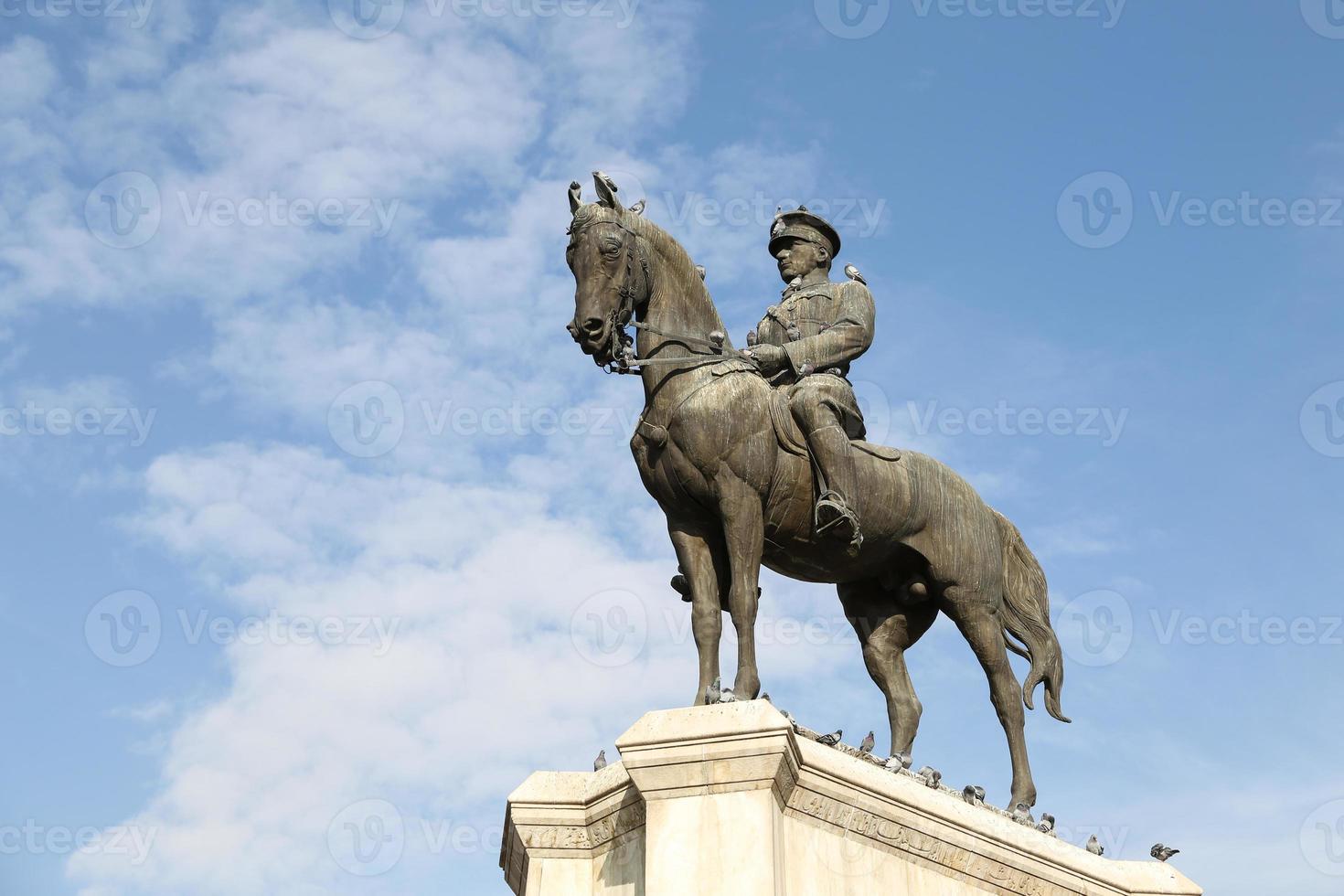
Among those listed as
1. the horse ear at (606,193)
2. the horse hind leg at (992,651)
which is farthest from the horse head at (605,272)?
the horse hind leg at (992,651)

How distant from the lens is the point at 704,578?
12.3 meters

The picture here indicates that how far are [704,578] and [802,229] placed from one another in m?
3.64

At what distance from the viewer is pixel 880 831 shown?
A: 37.1 feet

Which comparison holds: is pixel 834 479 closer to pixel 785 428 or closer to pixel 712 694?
pixel 785 428

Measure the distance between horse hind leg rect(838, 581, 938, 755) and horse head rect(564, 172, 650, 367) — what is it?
3424 millimetres

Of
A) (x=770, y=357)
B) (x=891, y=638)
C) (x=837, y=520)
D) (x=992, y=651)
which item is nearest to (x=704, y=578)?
(x=837, y=520)

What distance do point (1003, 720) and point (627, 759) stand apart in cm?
418

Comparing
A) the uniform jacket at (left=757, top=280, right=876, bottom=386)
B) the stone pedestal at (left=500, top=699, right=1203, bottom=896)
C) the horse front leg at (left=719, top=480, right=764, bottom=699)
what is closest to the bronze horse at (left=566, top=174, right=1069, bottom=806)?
the horse front leg at (left=719, top=480, right=764, bottom=699)

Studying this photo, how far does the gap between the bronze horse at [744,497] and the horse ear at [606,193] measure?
Result: 1 cm

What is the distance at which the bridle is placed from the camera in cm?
1228

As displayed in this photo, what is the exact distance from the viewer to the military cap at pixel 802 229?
14.2 meters

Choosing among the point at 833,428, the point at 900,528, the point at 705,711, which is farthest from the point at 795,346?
the point at 705,711

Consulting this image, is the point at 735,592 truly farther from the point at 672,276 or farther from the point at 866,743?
the point at 672,276

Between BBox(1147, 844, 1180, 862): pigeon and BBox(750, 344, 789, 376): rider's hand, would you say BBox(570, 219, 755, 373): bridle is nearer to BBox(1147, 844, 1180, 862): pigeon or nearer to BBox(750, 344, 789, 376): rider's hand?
BBox(750, 344, 789, 376): rider's hand
